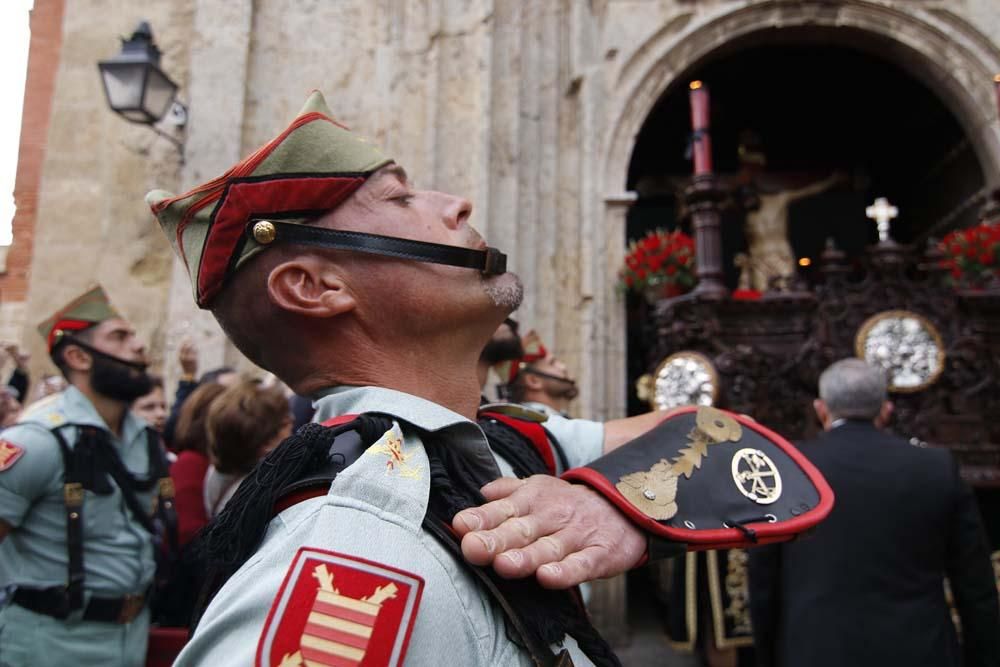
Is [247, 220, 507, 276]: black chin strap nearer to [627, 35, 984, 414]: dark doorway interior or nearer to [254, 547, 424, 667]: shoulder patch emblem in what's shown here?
[254, 547, 424, 667]: shoulder patch emblem

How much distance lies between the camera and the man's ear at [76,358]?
10.2 feet

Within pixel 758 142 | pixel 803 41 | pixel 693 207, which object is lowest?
pixel 693 207

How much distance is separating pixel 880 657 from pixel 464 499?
7.56 ft

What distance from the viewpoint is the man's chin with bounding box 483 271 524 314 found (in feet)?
4.09

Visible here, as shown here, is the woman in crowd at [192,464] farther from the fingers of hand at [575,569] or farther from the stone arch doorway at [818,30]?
the stone arch doorway at [818,30]

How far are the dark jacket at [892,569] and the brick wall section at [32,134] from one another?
7.78 meters

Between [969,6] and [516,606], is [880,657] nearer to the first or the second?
[516,606]

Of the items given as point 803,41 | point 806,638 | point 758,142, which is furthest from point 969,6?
point 806,638

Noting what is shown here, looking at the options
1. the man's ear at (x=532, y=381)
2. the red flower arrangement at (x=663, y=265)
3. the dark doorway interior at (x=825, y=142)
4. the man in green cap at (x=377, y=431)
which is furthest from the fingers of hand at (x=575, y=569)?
the dark doorway interior at (x=825, y=142)

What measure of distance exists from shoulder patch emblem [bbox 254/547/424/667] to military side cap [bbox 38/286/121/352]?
9.58 feet

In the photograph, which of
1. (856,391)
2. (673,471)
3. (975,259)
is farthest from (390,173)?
(975,259)

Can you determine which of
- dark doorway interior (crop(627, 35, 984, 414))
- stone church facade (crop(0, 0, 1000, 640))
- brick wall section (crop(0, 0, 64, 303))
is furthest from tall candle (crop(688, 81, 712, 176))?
brick wall section (crop(0, 0, 64, 303))

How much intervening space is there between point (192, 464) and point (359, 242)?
8.81 feet

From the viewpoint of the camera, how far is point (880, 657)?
2568 mm
